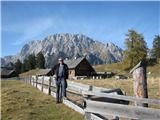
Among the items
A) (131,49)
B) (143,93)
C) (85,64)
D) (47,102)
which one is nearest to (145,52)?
(131,49)

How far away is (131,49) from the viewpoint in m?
89.6

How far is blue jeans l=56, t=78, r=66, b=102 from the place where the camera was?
16.2 metres

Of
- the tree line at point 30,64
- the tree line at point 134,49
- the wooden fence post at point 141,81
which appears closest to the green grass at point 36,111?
the wooden fence post at point 141,81

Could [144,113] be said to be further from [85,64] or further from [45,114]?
[85,64]

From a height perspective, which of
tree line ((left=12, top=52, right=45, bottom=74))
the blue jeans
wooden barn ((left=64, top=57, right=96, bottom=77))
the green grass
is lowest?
the green grass

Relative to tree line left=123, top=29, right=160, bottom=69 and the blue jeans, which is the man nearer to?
the blue jeans

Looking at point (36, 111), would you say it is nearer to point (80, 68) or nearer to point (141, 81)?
point (141, 81)

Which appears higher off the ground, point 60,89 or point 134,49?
point 134,49

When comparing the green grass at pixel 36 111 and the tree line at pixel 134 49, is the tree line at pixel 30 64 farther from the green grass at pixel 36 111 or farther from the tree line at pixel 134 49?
the green grass at pixel 36 111

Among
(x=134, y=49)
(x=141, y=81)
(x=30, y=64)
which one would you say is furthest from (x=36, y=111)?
(x=30, y=64)

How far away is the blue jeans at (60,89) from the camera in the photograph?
16.2 meters

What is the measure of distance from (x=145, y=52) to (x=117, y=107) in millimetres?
84535

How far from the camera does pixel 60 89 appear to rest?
16.5 meters

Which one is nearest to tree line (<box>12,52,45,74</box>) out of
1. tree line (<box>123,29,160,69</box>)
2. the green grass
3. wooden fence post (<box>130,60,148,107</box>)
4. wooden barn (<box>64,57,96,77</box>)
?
wooden barn (<box>64,57,96,77</box>)
